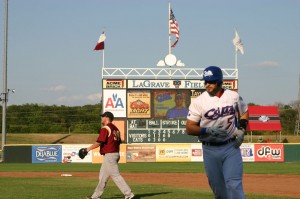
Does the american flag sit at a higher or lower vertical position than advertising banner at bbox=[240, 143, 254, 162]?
higher

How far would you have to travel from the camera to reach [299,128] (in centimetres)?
7525

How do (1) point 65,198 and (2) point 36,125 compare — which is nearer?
(1) point 65,198

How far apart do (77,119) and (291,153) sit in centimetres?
4024

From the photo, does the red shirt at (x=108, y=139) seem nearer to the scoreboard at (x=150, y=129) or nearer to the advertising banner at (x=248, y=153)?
the scoreboard at (x=150, y=129)

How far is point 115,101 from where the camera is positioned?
37.6m

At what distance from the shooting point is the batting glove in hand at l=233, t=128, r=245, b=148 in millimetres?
7367

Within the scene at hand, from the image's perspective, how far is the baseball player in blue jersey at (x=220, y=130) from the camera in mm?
7391

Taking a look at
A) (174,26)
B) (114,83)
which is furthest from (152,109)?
(174,26)

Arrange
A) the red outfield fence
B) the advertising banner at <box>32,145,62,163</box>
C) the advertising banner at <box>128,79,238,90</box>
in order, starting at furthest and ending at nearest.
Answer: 1. the red outfield fence
2. the advertising banner at <box>128,79,238,90</box>
3. the advertising banner at <box>32,145,62,163</box>

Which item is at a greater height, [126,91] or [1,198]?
[126,91]

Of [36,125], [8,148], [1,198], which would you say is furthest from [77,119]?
[1,198]

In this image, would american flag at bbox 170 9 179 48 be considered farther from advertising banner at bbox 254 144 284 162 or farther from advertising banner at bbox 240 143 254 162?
advertising banner at bbox 254 144 284 162

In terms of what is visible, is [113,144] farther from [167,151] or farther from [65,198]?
[167,151]

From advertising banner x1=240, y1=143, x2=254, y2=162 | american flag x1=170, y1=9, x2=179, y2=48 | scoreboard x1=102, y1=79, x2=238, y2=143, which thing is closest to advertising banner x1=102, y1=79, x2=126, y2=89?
scoreboard x1=102, y1=79, x2=238, y2=143
